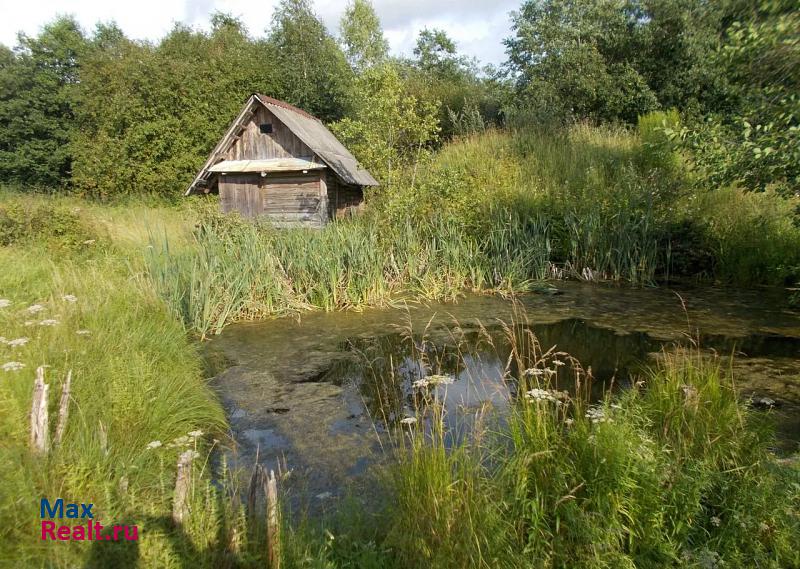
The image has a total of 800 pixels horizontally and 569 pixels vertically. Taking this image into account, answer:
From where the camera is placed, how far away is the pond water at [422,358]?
3.88 metres

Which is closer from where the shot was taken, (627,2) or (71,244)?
(627,2)

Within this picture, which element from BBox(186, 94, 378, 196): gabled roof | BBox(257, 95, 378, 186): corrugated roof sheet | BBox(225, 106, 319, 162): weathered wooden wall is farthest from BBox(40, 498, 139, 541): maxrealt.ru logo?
BBox(225, 106, 319, 162): weathered wooden wall

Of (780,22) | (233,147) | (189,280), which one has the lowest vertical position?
(189,280)

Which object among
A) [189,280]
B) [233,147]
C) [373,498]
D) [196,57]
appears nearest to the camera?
[373,498]

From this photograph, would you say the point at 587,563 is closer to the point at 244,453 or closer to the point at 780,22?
the point at 244,453

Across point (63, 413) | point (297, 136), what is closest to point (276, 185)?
point (297, 136)

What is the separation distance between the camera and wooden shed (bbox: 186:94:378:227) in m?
13.2

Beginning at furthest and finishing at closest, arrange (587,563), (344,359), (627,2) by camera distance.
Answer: (344,359) → (627,2) → (587,563)

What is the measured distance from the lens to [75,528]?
218 cm

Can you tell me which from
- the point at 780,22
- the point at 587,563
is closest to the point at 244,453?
the point at 587,563

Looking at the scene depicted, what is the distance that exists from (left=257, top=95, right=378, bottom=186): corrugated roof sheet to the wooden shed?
A: 4 cm

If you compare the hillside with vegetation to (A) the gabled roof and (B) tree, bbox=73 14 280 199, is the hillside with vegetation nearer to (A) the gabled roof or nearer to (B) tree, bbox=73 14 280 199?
(B) tree, bbox=73 14 280 199

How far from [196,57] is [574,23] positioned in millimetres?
16701

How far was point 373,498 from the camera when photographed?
3090mm
